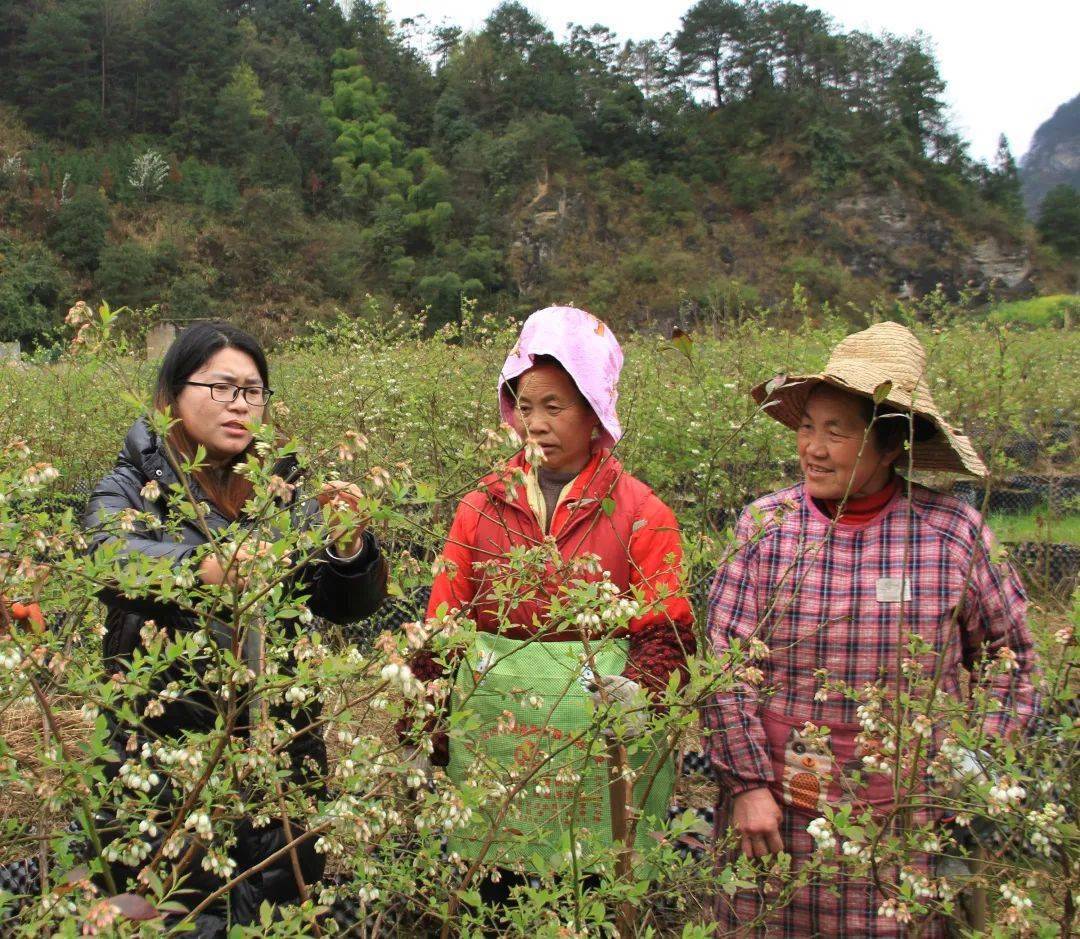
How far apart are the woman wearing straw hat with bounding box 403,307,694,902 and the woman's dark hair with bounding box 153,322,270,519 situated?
436 millimetres

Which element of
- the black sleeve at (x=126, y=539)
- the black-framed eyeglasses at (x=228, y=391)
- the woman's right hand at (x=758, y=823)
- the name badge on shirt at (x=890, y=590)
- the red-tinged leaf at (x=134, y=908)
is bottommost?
the woman's right hand at (x=758, y=823)

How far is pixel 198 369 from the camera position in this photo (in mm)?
2008

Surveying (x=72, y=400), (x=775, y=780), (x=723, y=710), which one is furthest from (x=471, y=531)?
(x=72, y=400)

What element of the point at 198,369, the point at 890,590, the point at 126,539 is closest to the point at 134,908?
the point at 126,539

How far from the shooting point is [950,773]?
1.36 metres

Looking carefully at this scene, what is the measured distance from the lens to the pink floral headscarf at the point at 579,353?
6.57 ft

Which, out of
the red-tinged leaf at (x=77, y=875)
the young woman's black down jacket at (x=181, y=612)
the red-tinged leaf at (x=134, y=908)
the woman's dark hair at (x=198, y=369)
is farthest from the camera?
the woman's dark hair at (x=198, y=369)

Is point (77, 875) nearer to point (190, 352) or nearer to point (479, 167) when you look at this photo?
point (190, 352)

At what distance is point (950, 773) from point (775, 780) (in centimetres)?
54

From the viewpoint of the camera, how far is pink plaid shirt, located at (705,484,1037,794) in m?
1.81

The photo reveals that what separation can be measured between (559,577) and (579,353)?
70 centimetres

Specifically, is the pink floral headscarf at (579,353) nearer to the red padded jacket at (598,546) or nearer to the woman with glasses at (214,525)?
Result: the red padded jacket at (598,546)

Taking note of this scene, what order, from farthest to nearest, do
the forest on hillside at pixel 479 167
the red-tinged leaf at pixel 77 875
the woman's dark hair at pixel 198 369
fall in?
the forest on hillside at pixel 479 167, the woman's dark hair at pixel 198 369, the red-tinged leaf at pixel 77 875

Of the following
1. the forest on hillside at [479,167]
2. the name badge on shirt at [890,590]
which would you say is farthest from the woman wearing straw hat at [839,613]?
the forest on hillside at [479,167]
